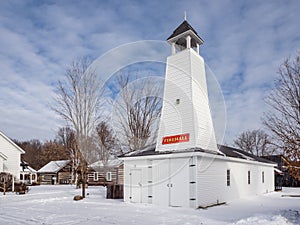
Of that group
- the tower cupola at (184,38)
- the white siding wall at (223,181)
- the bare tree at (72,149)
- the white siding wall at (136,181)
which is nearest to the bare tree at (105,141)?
the bare tree at (72,149)

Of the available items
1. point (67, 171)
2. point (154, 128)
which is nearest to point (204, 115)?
point (154, 128)

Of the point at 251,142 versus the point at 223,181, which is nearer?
the point at 223,181

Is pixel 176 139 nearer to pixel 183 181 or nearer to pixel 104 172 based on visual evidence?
pixel 183 181

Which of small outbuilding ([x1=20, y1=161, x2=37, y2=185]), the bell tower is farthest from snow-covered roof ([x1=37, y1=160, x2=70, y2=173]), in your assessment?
the bell tower

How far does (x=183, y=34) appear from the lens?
14.6 meters

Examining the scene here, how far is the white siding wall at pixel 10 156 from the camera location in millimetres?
26484

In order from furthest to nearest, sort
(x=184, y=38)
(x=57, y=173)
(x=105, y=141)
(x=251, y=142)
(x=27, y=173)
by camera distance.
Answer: (x=251, y=142) < (x=57, y=173) < (x=27, y=173) < (x=105, y=141) < (x=184, y=38)

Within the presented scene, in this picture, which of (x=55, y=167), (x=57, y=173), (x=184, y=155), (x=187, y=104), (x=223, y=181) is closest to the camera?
(x=184, y=155)

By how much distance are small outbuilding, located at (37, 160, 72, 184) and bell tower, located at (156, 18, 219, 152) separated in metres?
29.5

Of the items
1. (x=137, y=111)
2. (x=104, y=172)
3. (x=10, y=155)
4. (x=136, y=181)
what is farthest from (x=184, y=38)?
(x=104, y=172)

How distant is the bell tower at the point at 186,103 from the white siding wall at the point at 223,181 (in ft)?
3.17

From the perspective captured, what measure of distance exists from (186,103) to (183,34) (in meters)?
3.94

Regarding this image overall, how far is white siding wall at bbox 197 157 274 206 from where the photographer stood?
1235 cm

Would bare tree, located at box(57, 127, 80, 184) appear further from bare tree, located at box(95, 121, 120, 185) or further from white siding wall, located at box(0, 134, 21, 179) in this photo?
white siding wall, located at box(0, 134, 21, 179)
